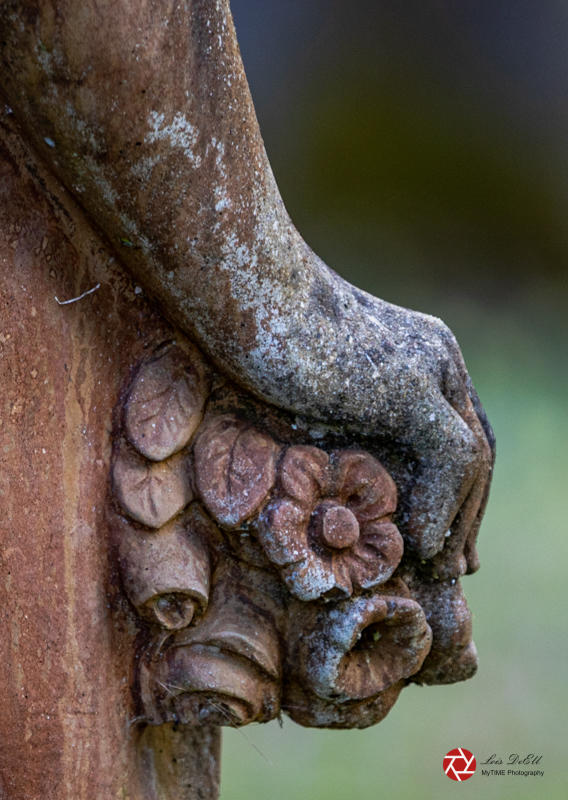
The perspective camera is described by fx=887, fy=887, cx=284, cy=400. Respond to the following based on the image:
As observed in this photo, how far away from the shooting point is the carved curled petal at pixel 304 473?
753mm

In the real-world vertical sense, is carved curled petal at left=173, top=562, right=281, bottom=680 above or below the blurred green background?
below

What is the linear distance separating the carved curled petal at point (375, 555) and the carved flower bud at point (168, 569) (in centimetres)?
13

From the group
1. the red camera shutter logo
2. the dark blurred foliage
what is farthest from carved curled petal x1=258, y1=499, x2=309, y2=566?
the dark blurred foliage

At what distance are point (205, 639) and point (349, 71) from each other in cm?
192

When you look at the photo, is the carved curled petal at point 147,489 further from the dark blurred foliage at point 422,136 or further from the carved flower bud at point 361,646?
the dark blurred foliage at point 422,136

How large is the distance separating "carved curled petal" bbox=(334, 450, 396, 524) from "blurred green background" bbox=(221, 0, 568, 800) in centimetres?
121

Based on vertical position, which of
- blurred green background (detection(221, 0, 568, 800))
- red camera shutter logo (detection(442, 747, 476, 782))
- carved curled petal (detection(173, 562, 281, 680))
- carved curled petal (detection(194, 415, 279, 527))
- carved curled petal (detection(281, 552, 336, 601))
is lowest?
red camera shutter logo (detection(442, 747, 476, 782))

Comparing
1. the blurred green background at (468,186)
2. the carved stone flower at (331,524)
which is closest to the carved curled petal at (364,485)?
the carved stone flower at (331,524)

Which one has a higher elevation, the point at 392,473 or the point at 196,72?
the point at 196,72

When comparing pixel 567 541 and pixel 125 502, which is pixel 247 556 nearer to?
pixel 125 502

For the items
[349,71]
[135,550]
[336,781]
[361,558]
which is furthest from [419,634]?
[349,71]

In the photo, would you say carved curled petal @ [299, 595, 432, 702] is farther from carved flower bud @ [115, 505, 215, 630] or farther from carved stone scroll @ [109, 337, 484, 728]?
carved flower bud @ [115, 505, 215, 630]

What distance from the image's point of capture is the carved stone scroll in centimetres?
75

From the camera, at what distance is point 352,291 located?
0.80 meters
